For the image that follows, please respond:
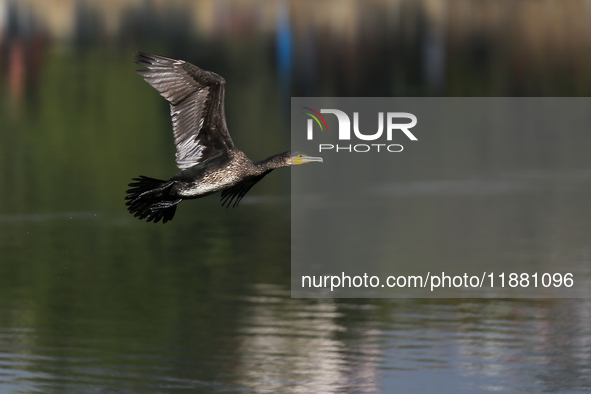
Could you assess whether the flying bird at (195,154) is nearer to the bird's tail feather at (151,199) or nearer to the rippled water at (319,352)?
the bird's tail feather at (151,199)

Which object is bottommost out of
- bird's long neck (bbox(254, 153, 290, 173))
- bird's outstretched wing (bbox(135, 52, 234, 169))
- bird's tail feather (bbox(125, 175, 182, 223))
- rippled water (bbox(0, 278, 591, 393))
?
rippled water (bbox(0, 278, 591, 393))

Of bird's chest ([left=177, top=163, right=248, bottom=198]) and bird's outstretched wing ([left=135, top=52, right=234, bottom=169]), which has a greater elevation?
bird's outstretched wing ([left=135, top=52, right=234, bottom=169])

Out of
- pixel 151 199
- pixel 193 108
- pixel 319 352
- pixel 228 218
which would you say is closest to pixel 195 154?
pixel 193 108

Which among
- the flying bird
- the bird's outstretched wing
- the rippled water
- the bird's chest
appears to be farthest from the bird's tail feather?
the rippled water

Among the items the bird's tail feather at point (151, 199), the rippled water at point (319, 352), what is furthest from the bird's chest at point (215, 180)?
the rippled water at point (319, 352)

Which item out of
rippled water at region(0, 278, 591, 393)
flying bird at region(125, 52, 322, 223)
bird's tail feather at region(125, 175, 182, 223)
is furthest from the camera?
rippled water at region(0, 278, 591, 393)

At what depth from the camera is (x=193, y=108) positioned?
715cm

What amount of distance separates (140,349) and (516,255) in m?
7.04

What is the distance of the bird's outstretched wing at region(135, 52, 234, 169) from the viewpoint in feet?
22.9

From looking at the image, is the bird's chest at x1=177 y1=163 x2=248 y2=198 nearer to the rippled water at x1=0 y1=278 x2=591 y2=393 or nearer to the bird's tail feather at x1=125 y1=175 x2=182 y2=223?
the bird's tail feather at x1=125 y1=175 x2=182 y2=223

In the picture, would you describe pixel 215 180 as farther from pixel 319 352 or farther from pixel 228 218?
pixel 228 218

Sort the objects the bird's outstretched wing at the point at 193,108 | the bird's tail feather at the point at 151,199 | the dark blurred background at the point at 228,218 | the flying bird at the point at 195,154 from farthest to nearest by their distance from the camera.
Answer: the dark blurred background at the point at 228,218 → the bird's outstretched wing at the point at 193,108 → the flying bird at the point at 195,154 → the bird's tail feather at the point at 151,199

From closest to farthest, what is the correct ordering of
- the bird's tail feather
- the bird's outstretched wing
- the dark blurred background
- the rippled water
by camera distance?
the bird's tail feather < the bird's outstretched wing < the rippled water < the dark blurred background

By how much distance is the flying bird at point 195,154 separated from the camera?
6.66 m
